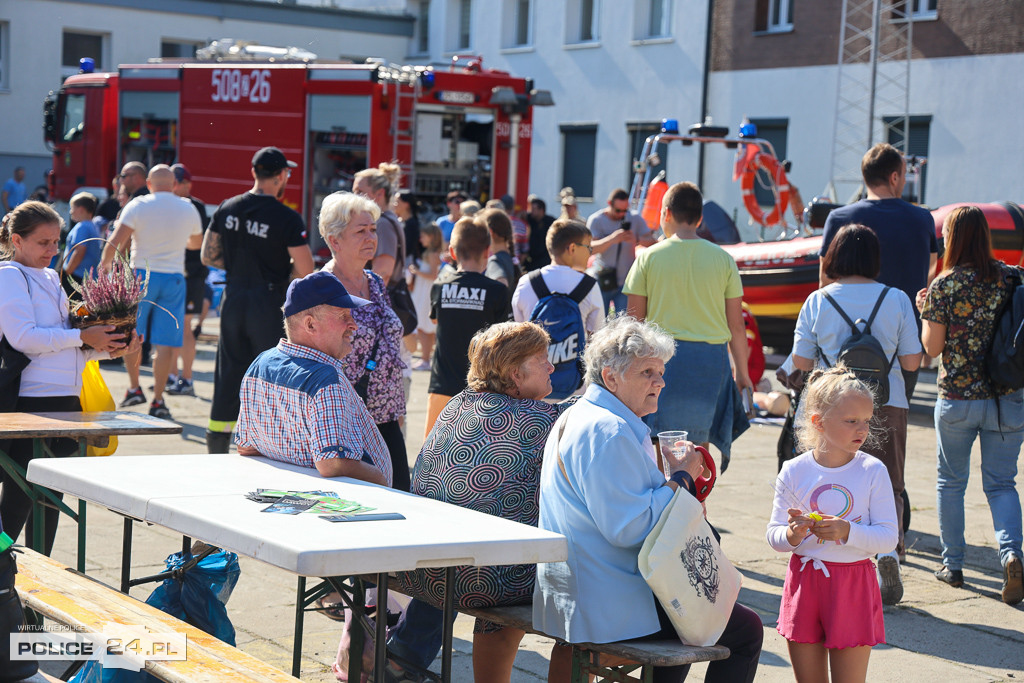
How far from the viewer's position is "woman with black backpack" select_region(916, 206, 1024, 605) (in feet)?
19.2

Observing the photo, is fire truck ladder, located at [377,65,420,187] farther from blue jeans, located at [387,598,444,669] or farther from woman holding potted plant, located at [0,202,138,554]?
blue jeans, located at [387,598,444,669]

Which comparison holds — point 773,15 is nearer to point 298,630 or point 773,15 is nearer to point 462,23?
point 462,23

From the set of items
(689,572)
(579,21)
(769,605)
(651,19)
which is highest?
(579,21)

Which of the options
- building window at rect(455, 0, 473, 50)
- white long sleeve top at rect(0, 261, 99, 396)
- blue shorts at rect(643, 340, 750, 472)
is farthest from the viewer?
building window at rect(455, 0, 473, 50)

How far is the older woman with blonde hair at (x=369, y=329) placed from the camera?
5152 millimetres

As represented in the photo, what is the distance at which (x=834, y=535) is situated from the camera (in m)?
3.80

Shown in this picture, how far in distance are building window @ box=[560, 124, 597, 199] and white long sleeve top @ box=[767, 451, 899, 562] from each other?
24781 millimetres

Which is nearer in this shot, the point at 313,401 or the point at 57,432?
the point at 313,401

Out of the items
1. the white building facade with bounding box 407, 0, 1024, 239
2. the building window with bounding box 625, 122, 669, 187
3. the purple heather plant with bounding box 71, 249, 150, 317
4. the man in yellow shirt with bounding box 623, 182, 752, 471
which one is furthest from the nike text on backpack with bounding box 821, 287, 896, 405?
the building window with bounding box 625, 122, 669, 187

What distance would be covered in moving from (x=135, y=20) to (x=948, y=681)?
3038cm

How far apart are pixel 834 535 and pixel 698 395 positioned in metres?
2.37

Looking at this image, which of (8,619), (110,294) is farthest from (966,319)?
(8,619)

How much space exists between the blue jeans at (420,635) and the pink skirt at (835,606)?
116 cm

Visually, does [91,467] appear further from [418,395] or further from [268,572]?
[418,395]
